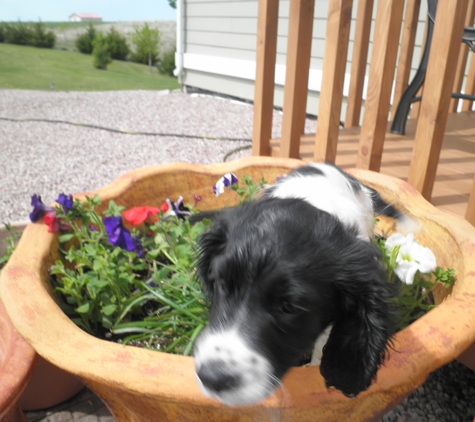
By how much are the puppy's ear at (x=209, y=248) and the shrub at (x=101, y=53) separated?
16354 millimetres

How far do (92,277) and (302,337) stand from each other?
0.95 meters

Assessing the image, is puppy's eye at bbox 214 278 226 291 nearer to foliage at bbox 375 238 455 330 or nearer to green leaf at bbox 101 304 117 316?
green leaf at bbox 101 304 117 316

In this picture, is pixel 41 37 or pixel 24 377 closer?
pixel 24 377

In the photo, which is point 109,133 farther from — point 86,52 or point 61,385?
point 86,52

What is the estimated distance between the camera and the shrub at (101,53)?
51.9 feet

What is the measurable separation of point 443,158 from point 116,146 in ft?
14.2

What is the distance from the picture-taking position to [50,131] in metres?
6.57

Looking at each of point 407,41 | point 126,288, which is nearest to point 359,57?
point 407,41

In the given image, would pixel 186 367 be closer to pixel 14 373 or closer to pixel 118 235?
pixel 14 373

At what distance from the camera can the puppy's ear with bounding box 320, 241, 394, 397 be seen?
41.3 inches

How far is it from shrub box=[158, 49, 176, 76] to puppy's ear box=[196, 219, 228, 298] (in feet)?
49.7

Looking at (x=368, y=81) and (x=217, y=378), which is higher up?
(x=368, y=81)

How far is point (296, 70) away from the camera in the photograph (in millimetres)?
2650

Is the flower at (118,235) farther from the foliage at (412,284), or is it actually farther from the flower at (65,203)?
the foliage at (412,284)
